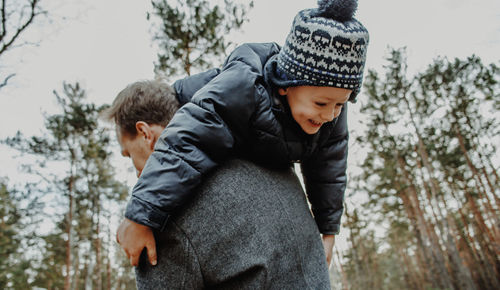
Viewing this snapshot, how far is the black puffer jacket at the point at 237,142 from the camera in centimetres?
104

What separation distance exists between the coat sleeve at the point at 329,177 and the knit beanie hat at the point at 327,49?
0.34 metres

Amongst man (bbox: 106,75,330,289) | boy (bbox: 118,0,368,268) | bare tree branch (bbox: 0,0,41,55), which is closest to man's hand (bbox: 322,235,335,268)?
boy (bbox: 118,0,368,268)

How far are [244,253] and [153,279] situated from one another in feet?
0.90

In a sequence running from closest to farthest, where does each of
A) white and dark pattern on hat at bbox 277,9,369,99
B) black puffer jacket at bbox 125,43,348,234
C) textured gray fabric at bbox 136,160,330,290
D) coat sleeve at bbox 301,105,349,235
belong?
1. textured gray fabric at bbox 136,160,330,290
2. black puffer jacket at bbox 125,43,348,234
3. white and dark pattern on hat at bbox 277,9,369,99
4. coat sleeve at bbox 301,105,349,235

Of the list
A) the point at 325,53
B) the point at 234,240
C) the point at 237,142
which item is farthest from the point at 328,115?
the point at 234,240

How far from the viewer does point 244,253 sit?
981 mm

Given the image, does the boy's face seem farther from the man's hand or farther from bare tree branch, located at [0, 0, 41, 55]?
bare tree branch, located at [0, 0, 41, 55]

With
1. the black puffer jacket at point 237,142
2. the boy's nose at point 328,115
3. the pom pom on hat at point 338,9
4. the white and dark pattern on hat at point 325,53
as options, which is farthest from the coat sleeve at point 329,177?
the pom pom on hat at point 338,9

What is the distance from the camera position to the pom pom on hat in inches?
57.4

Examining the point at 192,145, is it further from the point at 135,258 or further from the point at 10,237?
the point at 10,237

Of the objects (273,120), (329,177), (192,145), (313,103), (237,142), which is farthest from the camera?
(329,177)

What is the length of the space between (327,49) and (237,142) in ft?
2.02

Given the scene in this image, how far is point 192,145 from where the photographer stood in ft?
3.73

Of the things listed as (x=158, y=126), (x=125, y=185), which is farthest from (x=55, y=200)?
(x=158, y=126)
